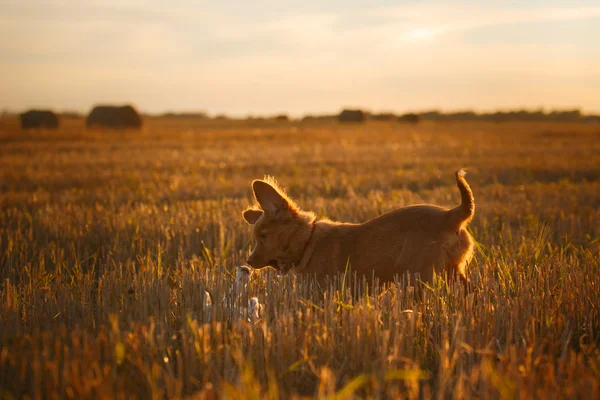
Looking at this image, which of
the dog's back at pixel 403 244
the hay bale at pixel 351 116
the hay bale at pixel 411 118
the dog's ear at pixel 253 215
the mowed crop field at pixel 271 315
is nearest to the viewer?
the mowed crop field at pixel 271 315

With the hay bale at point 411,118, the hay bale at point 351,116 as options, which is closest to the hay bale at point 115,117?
the hay bale at point 351,116

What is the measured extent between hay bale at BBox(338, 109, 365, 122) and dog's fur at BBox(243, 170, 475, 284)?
152 feet

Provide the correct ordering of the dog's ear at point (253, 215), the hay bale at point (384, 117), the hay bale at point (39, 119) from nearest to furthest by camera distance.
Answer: the dog's ear at point (253, 215) < the hay bale at point (39, 119) < the hay bale at point (384, 117)

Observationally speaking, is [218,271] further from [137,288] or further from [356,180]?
[356,180]

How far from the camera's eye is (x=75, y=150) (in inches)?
821

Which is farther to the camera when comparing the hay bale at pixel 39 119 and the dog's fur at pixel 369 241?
the hay bale at pixel 39 119

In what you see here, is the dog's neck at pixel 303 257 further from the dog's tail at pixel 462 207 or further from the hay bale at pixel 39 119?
the hay bale at pixel 39 119

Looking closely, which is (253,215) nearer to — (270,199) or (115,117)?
(270,199)

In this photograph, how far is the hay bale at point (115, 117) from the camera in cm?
3597

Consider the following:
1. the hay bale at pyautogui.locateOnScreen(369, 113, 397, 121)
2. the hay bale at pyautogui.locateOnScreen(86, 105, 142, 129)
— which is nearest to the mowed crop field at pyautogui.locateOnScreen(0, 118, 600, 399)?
the hay bale at pyautogui.locateOnScreen(86, 105, 142, 129)

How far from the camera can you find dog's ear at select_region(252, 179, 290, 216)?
14.9 ft

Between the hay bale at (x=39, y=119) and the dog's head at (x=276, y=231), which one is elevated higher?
the hay bale at (x=39, y=119)

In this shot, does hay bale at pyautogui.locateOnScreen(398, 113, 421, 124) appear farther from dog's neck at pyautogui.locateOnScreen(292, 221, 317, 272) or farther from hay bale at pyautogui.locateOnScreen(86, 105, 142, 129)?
dog's neck at pyautogui.locateOnScreen(292, 221, 317, 272)

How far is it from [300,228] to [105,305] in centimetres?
171
